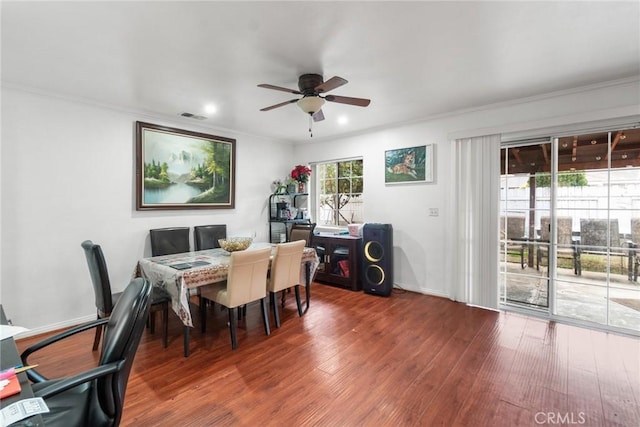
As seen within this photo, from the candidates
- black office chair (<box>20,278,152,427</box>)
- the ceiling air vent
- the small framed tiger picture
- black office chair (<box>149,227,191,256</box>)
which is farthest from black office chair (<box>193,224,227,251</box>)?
black office chair (<box>20,278,152,427</box>)

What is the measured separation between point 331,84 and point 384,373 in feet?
7.54

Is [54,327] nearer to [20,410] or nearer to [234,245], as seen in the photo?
[234,245]

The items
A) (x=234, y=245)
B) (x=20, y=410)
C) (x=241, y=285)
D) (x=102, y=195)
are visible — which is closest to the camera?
(x=20, y=410)

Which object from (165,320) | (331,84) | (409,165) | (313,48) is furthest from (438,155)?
(165,320)

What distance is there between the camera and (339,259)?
4.57 metres

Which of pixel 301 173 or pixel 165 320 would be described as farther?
pixel 301 173

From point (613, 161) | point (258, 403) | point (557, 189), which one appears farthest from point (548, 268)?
point (258, 403)

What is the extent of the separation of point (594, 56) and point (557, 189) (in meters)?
1.38

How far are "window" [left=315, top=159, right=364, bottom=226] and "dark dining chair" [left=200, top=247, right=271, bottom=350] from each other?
2.52 meters

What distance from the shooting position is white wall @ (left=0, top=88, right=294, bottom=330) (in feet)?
9.33

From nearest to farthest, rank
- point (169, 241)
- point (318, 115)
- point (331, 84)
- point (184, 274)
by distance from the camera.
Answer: point (331, 84)
point (184, 274)
point (318, 115)
point (169, 241)

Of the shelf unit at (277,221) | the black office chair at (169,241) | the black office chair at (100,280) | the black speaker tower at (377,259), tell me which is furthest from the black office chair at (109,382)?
the shelf unit at (277,221)

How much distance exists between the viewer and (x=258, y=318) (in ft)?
11.0

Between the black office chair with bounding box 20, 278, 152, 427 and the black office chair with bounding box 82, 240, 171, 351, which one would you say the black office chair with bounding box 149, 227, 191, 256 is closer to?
the black office chair with bounding box 82, 240, 171, 351
